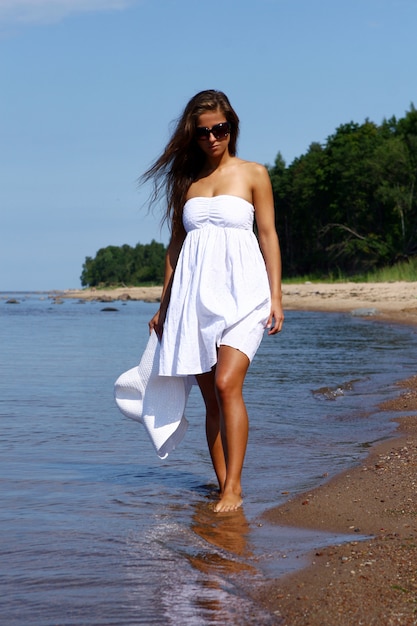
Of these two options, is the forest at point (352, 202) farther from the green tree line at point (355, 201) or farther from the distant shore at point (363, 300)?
the distant shore at point (363, 300)

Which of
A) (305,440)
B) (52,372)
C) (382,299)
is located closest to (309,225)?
(382,299)

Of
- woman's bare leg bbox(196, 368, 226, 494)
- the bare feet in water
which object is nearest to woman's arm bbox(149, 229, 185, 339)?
woman's bare leg bbox(196, 368, 226, 494)

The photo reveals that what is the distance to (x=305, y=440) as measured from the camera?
6.07m

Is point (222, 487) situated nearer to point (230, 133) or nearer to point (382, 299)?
point (230, 133)

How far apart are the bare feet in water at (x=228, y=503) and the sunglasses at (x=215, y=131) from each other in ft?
5.56

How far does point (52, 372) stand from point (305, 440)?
571 cm

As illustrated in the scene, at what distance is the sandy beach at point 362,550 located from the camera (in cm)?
257

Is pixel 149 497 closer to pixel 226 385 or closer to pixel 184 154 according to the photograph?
pixel 226 385

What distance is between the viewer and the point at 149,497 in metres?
4.52

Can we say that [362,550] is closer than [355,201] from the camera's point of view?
Yes

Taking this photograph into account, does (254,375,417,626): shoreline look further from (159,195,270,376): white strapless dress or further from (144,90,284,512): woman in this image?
(159,195,270,376): white strapless dress

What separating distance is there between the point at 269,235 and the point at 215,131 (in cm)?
56

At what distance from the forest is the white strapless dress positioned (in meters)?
47.5

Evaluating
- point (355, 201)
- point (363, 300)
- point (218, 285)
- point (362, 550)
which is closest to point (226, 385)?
point (218, 285)
